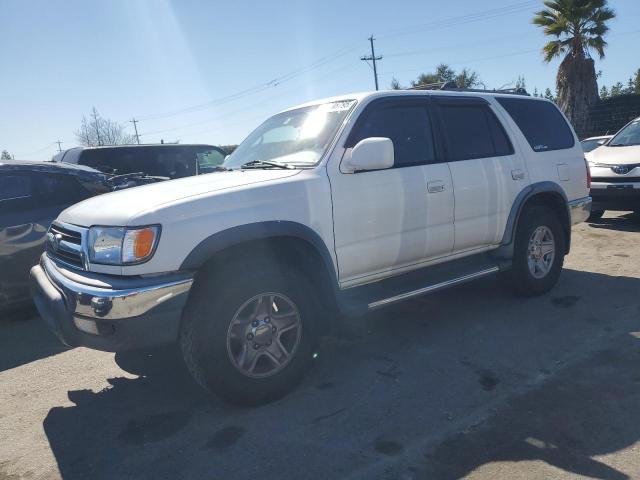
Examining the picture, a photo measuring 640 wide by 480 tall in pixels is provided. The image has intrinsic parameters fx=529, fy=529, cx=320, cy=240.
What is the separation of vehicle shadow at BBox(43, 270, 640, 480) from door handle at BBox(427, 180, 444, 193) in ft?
4.02

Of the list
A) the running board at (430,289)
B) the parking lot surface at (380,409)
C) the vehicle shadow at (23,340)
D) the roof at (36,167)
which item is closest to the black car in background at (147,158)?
the roof at (36,167)

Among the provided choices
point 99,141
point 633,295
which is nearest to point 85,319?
point 633,295

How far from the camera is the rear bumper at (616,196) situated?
7.98 m

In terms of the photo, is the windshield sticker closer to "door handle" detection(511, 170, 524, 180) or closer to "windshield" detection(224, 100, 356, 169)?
"windshield" detection(224, 100, 356, 169)

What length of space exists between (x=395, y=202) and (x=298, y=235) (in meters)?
0.91

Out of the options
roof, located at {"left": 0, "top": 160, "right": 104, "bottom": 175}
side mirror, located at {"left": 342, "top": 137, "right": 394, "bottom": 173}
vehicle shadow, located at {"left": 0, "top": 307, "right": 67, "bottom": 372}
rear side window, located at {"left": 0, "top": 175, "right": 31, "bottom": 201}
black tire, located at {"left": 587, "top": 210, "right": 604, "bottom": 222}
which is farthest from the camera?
black tire, located at {"left": 587, "top": 210, "right": 604, "bottom": 222}

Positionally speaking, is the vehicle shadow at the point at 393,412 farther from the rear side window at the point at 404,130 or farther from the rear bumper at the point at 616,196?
the rear bumper at the point at 616,196

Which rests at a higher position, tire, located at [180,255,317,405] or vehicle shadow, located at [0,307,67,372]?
tire, located at [180,255,317,405]

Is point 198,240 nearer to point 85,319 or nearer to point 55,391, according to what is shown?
point 85,319

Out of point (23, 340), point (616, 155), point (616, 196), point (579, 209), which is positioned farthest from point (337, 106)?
point (616, 155)

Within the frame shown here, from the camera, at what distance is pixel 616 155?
8500 millimetres

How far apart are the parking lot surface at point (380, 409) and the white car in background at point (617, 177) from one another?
3723 mm

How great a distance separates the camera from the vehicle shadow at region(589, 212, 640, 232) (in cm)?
855

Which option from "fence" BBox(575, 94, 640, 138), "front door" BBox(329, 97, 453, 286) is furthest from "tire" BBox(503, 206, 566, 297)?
"fence" BBox(575, 94, 640, 138)
